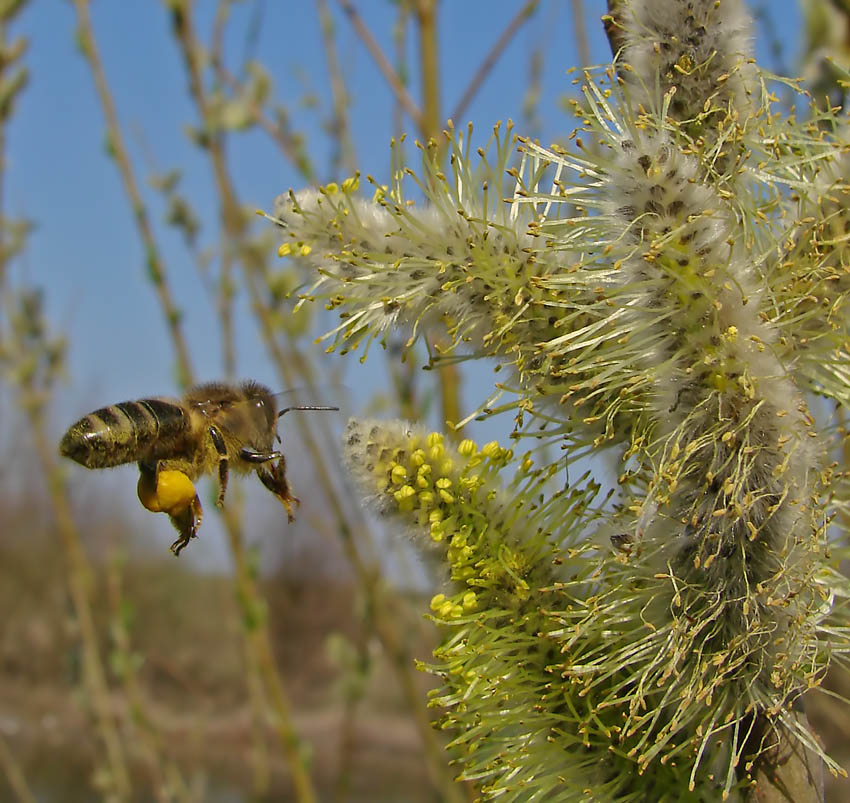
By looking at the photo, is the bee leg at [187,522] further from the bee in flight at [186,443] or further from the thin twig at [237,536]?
the thin twig at [237,536]

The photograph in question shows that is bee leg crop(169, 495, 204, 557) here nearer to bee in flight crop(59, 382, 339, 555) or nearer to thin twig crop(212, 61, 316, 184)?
bee in flight crop(59, 382, 339, 555)

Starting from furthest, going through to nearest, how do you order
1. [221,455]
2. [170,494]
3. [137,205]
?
[137,205] → [221,455] → [170,494]

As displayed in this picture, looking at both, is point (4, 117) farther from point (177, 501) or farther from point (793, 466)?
point (793, 466)

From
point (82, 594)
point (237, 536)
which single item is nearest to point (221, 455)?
point (237, 536)

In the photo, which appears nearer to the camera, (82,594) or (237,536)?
(237,536)

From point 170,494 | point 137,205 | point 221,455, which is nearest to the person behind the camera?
point 170,494

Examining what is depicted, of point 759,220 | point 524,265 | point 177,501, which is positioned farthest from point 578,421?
point 177,501

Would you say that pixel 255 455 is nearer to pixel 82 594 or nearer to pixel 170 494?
pixel 170 494

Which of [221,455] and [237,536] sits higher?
[221,455]

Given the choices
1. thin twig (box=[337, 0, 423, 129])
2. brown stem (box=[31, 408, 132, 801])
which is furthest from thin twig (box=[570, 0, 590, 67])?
brown stem (box=[31, 408, 132, 801])
